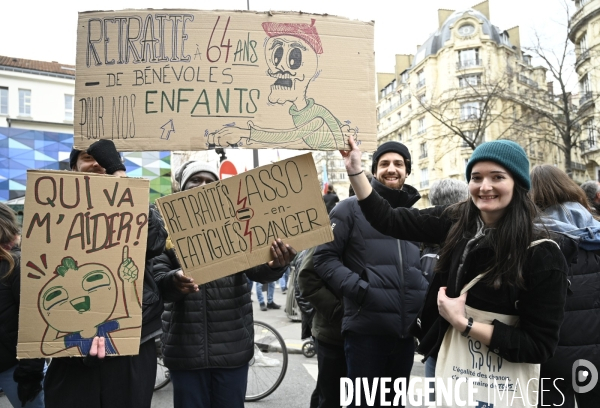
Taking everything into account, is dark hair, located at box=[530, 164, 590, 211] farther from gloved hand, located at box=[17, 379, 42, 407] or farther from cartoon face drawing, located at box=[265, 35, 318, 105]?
gloved hand, located at box=[17, 379, 42, 407]

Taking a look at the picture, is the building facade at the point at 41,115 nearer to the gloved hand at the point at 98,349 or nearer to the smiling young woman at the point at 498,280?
the gloved hand at the point at 98,349

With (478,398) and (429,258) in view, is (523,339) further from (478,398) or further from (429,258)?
(429,258)

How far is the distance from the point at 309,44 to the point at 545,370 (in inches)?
83.0

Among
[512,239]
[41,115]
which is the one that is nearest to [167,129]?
[512,239]

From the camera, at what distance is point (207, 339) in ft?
8.80

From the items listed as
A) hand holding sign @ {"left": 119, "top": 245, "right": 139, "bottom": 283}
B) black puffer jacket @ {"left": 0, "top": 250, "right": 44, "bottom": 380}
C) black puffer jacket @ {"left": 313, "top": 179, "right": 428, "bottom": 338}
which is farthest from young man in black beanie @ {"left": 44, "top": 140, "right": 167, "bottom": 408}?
black puffer jacket @ {"left": 313, "top": 179, "right": 428, "bottom": 338}

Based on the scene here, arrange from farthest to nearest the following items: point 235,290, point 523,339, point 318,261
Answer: point 318,261 < point 235,290 < point 523,339

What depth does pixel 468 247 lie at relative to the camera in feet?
6.71

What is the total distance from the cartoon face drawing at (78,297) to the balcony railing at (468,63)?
45.2 m

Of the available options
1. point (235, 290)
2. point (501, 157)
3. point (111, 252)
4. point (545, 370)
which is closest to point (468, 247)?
point (501, 157)

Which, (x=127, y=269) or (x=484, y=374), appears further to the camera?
(x=127, y=269)

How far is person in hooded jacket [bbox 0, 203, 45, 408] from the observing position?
104 inches

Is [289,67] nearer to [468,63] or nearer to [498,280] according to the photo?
[498,280]

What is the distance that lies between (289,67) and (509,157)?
1169 mm
